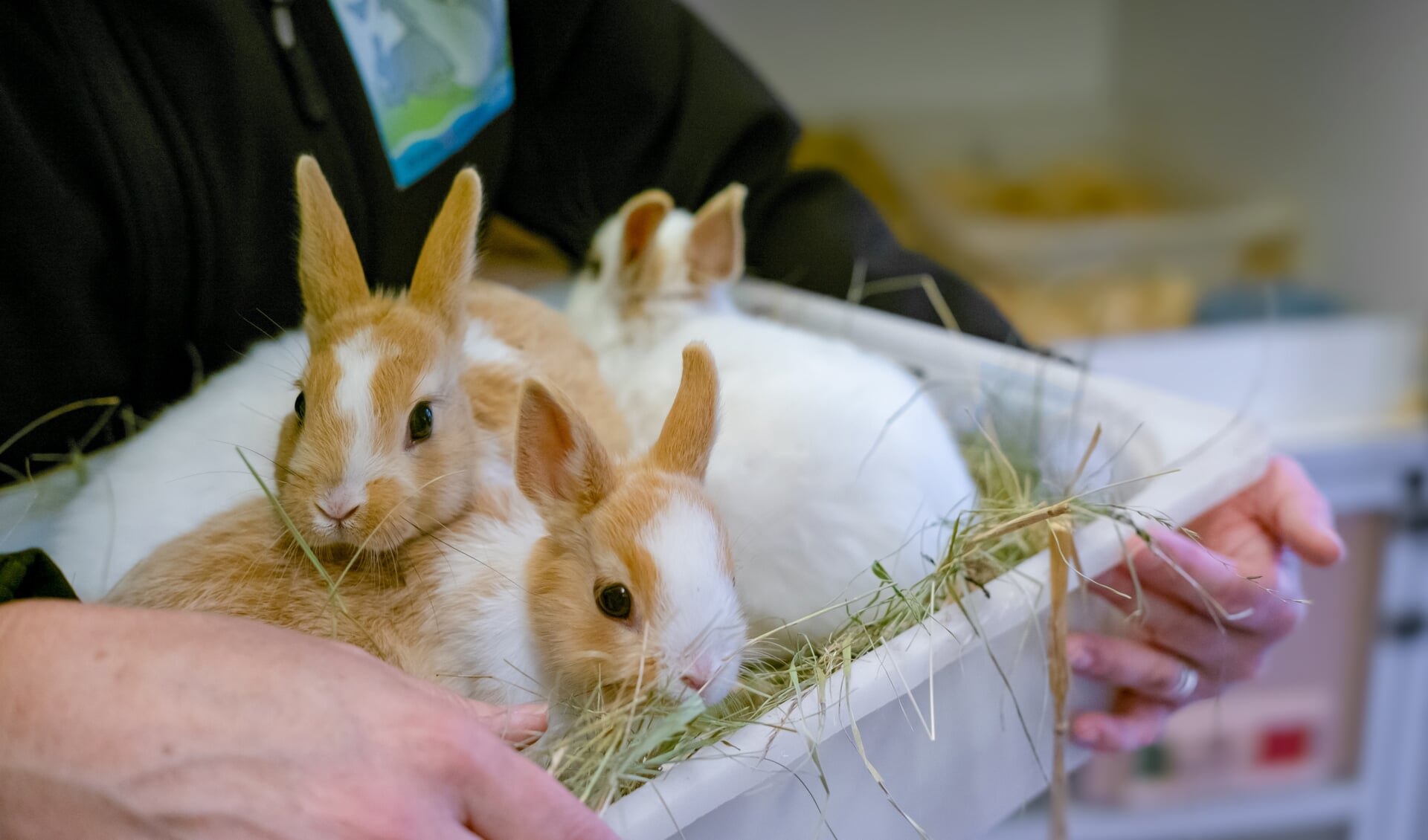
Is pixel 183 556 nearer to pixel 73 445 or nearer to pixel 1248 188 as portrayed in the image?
pixel 73 445

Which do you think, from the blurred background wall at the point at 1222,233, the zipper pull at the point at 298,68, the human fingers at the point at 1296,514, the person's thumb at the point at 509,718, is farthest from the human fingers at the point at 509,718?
the blurred background wall at the point at 1222,233

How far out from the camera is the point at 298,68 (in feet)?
1.48

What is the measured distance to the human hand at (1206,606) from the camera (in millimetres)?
564

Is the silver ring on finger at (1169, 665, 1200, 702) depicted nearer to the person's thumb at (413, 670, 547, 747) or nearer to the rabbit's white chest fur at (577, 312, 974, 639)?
the rabbit's white chest fur at (577, 312, 974, 639)

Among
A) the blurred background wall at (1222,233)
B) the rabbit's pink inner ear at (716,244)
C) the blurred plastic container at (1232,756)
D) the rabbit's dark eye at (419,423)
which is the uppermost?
the rabbit's dark eye at (419,423)

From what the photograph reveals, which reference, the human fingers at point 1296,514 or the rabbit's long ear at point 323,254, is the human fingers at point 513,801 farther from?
the human fingers at point 1296,514

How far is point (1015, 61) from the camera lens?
1810 millimetres

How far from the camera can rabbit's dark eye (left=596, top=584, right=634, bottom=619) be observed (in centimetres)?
41

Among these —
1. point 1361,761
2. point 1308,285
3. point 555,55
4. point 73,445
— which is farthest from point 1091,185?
point 73,445

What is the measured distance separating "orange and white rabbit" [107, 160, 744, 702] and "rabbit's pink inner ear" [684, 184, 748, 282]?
0.88ft

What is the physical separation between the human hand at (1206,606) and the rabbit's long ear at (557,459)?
29 centimetres

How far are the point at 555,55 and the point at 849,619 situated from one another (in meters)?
0.41

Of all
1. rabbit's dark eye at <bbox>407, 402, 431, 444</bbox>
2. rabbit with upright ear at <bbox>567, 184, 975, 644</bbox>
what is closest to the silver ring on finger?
rabbit with upright ear at <bbox>567, 184, 975, 644</bbox>

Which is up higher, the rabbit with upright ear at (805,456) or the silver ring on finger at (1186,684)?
the rabbit with upright ear at (805,456)
